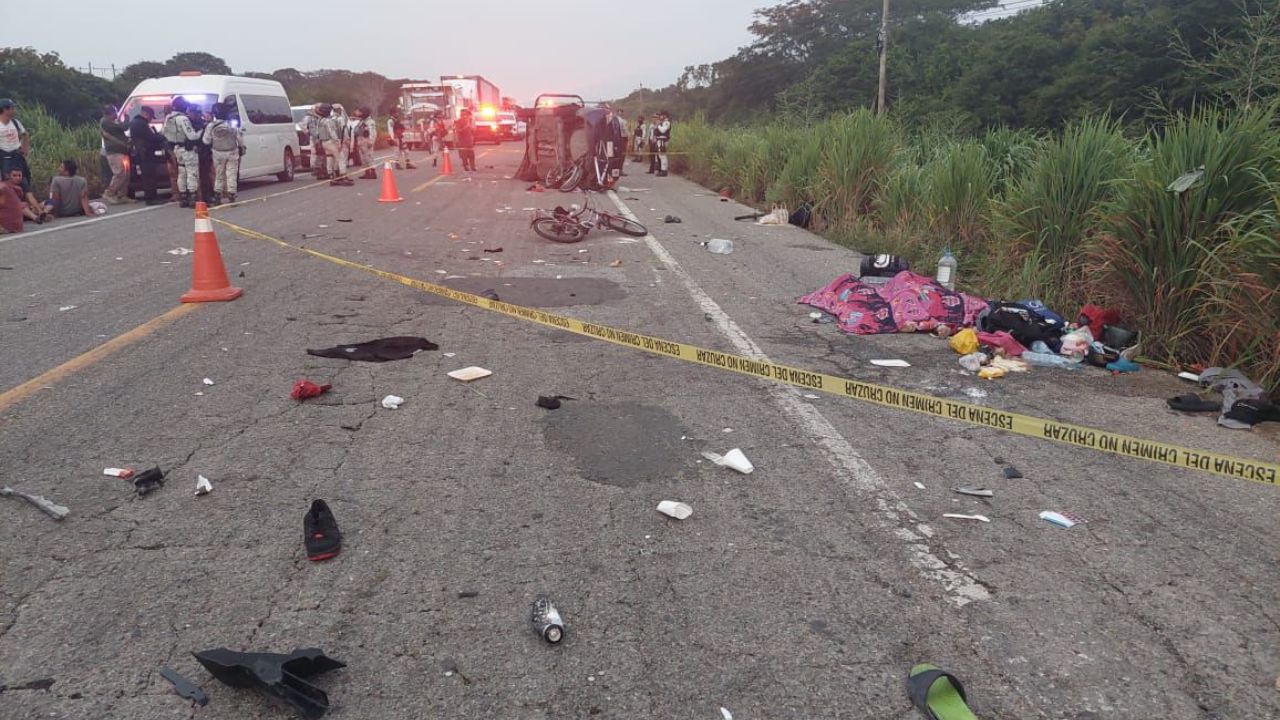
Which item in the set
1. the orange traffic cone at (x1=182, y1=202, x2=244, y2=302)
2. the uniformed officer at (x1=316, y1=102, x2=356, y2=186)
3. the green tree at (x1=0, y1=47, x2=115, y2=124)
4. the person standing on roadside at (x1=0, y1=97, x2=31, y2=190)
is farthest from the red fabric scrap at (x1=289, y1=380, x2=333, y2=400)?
the green tree at (x1=0, y1=47, x2=115, y2=124)

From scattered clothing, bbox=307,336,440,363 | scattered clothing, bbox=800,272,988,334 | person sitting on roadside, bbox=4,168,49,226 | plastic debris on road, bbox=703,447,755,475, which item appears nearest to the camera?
plastic debris on road, bbox=703,447,755,475

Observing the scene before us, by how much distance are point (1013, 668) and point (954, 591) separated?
1.53ft

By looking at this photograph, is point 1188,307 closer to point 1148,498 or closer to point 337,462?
point 1148,498

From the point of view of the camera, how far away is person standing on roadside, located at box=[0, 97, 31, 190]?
42.6ft

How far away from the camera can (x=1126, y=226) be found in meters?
6.75

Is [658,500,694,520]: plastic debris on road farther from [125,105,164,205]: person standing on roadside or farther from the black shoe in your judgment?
[125,105,164,205]: person standing on roadside

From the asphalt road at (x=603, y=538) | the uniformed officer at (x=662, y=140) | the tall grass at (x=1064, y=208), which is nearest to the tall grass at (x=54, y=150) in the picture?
A: the asphalt road at (x=603, y=538)

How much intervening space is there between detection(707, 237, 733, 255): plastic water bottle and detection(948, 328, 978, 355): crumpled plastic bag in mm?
5056

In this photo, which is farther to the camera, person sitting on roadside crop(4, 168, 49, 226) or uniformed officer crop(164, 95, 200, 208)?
uniformed officer crop(164, 95, 200, 208)

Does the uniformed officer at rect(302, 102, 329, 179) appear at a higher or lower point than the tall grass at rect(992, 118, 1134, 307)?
higher

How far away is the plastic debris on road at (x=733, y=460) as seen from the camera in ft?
14.1

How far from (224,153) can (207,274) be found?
893cm

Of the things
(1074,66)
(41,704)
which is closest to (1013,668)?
(41,704)

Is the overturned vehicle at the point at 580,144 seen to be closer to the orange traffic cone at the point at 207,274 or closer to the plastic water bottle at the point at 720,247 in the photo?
the plastic water bottle at the point at 720,247
